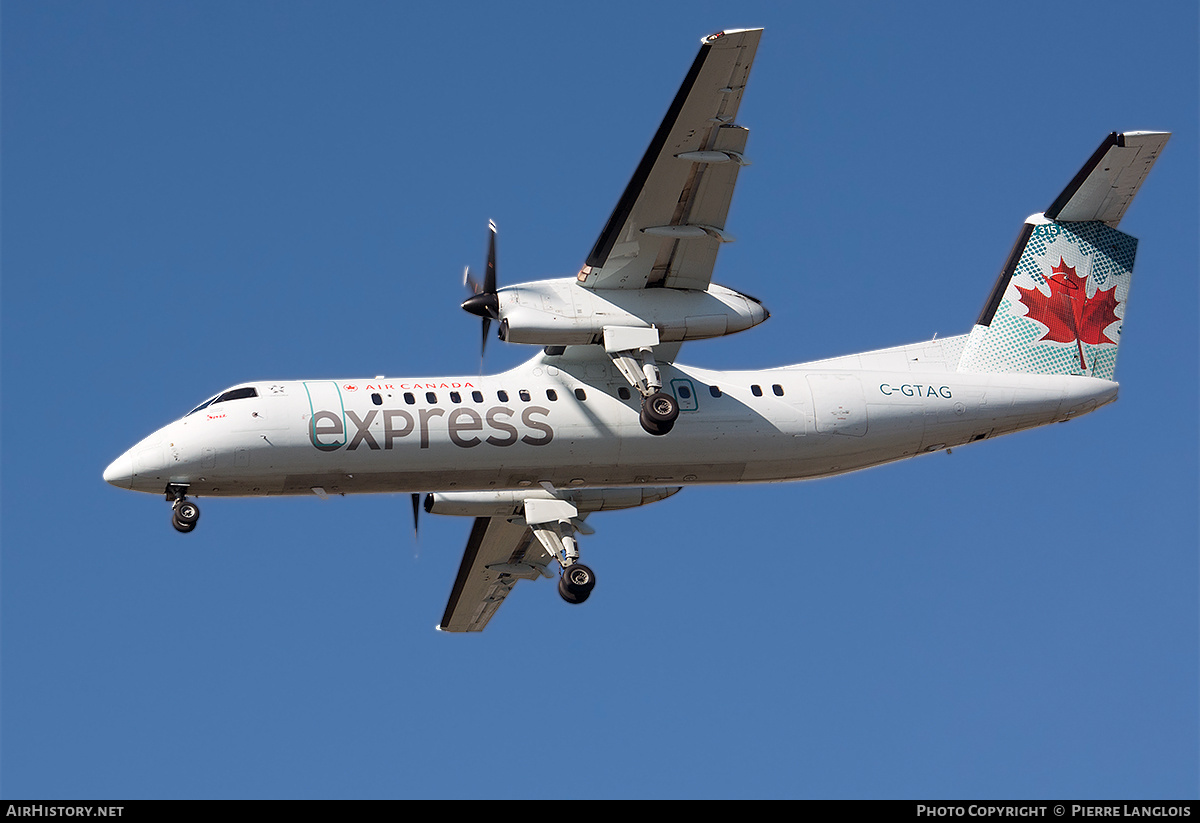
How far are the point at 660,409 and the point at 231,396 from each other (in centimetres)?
551

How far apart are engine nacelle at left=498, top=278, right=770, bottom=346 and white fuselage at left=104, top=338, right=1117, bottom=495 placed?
0.82 meters

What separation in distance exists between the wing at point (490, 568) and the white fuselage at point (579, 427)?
3.86 m

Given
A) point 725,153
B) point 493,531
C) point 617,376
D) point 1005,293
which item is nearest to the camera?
point 725,153

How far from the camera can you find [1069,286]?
2328cm

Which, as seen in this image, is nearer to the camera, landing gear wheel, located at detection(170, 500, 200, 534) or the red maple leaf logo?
landing gear wheel, located at detection(170, 500, 200, 534)

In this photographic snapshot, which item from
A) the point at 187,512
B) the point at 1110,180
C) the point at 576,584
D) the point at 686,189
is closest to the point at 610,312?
the point at 686,189

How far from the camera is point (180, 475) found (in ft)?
65.5

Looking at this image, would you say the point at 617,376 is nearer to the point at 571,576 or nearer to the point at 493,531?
the point at 571,576

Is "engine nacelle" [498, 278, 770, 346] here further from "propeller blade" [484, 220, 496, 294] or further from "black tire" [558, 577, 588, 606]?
"black tire" [558, 577, 588, 606]

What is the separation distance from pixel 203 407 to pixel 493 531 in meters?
5.97

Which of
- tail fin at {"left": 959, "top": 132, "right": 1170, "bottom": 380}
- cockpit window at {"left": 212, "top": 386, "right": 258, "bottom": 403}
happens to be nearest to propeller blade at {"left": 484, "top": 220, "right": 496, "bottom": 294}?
cockpit window at {"left": 212, "top": 386, "right": 258, "bottom": 403}

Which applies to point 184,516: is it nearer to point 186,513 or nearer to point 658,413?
point 186,513

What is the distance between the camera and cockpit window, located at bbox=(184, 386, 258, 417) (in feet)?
66.6
